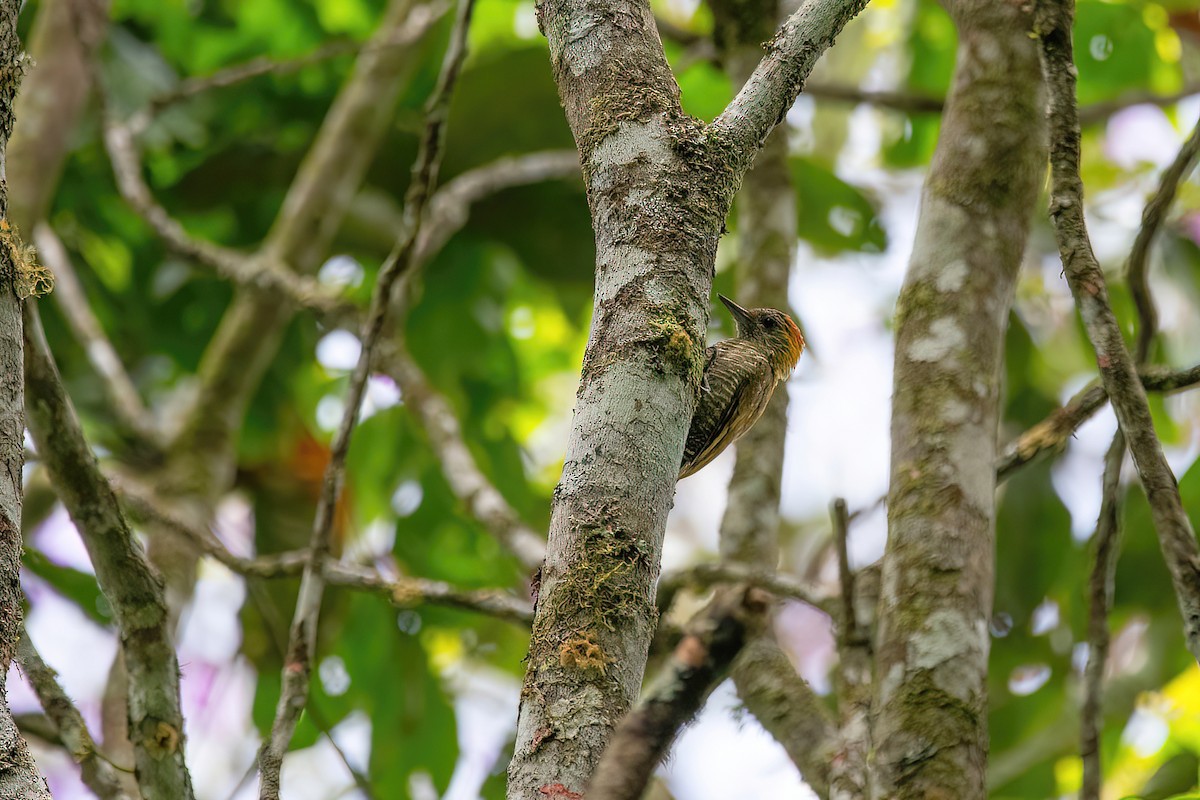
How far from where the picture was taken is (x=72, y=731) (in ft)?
7.06

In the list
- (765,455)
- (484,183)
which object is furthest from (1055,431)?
(484,183)

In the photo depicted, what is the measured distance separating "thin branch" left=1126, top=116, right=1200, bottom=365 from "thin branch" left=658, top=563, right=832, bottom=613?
1.04m

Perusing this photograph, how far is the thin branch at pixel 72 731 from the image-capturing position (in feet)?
6.86

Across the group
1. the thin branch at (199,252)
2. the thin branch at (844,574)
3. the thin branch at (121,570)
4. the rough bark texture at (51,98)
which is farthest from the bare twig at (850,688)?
the rough bark texture at (51,98)

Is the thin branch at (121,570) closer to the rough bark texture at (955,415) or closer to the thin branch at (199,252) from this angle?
the rough bark texture at (955,415)

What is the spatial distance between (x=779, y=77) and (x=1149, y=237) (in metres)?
1.40

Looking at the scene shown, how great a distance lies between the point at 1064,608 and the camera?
191 inches

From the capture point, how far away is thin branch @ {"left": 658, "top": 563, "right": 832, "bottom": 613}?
312 centimetres

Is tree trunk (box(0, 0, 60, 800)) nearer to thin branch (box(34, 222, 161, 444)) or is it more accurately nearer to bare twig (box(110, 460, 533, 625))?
bare twig (box(110, 460, 533, 625))

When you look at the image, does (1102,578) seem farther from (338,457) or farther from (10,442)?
(10,442)

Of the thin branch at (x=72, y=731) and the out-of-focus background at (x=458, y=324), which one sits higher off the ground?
the out-of-focus background at (x=458, y=324)

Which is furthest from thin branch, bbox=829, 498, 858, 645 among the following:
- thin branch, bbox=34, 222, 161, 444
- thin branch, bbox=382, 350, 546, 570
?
thin branch, bbox=34, 222, 161, 444

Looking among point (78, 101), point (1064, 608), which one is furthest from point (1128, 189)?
point (78, 101)

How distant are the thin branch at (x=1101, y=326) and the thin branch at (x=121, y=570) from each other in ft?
5.72
